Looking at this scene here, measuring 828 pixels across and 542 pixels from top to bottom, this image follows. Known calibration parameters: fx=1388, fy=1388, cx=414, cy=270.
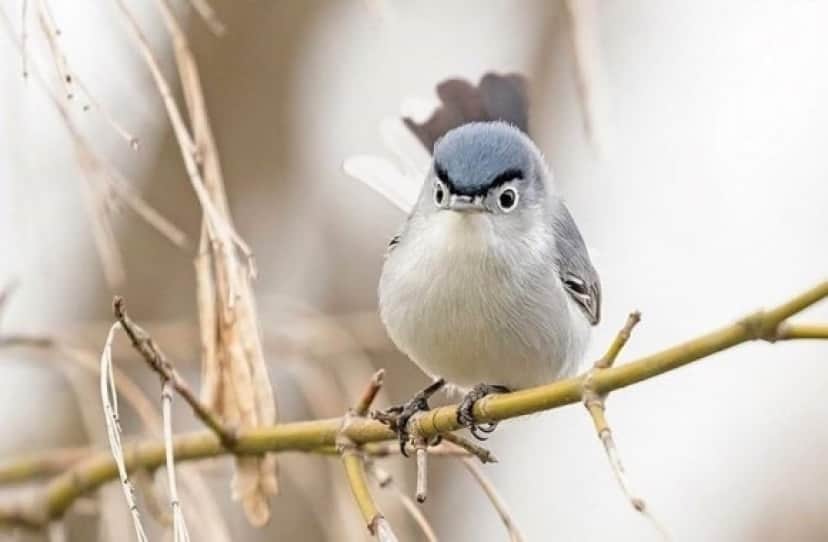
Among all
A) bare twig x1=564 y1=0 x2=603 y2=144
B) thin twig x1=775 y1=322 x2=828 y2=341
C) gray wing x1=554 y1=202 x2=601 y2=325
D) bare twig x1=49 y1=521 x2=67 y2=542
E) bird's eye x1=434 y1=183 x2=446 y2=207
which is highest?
bird's eye x1=434 y1=183 x2=446 y2=207

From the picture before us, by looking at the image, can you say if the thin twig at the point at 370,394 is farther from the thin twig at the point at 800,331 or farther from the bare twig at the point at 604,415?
the thin twig at the point at 800,331

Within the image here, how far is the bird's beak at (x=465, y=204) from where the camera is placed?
1.52 metres

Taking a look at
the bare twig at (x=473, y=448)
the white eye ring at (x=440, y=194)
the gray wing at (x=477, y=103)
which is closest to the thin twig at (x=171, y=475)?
the bare twig at (x=473, y=448)

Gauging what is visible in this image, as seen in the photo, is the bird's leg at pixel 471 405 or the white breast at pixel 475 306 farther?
the white breast at pixel 475 306

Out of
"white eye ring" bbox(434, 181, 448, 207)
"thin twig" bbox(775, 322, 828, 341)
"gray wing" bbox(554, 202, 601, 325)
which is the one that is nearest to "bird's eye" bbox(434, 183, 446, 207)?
"white eye ring" bbox(434, 181, 448, 207)

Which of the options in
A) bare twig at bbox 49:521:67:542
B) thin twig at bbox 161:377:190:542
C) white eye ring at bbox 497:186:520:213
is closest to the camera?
thin twig at bbox 161:377:190:542

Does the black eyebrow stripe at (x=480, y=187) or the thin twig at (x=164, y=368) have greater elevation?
the black eyebrow stripe at (x=480, y=187)

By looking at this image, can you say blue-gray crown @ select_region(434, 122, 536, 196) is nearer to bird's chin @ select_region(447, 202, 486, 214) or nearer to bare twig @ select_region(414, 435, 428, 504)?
bird's chin @ select_region(447, 202, 486, 214)

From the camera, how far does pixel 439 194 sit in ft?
5.15

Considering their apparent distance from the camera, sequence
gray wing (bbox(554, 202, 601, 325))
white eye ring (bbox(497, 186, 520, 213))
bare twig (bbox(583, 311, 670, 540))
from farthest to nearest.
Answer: gray wing (bbox(554, 202, 601, 325)), white eye ring (bbox(497, 186, 520, 213)), bare twig (bbox(583, 311, 670, 540))

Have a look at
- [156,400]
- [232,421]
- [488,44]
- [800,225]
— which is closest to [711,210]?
[800,225]

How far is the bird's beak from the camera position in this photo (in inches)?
59.9

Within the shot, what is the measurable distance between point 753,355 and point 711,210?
650 mm

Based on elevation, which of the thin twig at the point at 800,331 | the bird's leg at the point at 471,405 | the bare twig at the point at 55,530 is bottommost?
the thin twig at the point at 800,331
